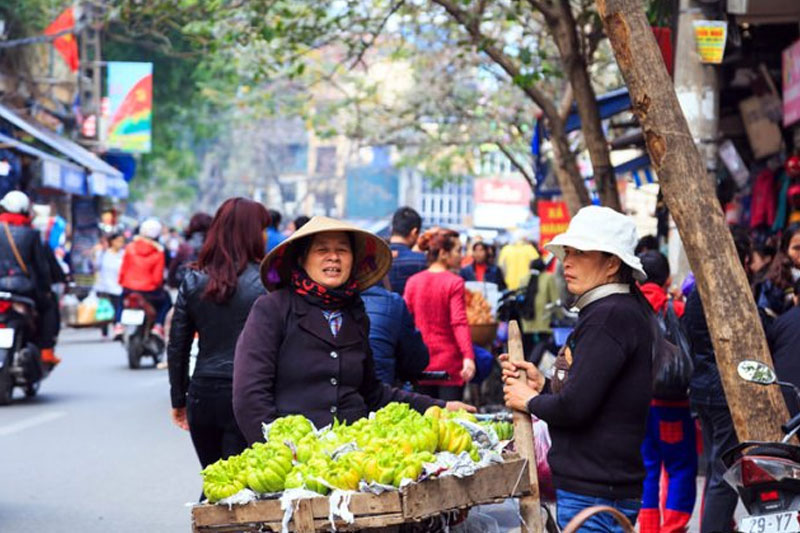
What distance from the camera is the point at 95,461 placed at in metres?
11.6

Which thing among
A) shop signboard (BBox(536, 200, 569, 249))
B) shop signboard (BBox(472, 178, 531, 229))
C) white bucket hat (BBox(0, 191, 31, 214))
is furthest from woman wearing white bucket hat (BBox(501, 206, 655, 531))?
shop signboard (BBox(472, 178, 531, 229))

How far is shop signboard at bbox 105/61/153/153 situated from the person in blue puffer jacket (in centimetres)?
2765

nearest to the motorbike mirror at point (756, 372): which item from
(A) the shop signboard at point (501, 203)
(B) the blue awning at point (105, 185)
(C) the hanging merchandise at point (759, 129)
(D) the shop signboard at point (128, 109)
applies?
(C) the hanging merchandise at point (759, 129)

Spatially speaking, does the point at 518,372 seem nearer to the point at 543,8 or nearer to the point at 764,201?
the point at 543,8

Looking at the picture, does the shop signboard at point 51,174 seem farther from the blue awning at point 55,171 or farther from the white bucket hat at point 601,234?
the white bucket hat at point 601,234

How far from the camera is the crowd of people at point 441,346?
5176mm

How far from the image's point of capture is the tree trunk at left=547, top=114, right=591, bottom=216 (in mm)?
15293

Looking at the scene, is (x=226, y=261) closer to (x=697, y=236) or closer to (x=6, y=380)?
(x=697, y=236)

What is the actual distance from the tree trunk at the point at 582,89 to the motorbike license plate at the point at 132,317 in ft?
24.2

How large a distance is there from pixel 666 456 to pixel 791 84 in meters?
5.51

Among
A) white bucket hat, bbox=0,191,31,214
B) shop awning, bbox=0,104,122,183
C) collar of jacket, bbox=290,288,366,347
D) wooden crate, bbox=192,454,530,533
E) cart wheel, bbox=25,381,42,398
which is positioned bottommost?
cart wheel, bbox=25,381,42,398

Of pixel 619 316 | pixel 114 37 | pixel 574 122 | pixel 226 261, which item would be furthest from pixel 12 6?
pixel 619 316

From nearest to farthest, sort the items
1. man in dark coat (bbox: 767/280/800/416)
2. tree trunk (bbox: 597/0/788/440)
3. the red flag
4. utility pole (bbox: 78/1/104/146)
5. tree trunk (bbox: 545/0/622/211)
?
tree trunk (bbox: 597/0/788/440)
man in dark coat (bbox: 767/280/800/416)
tree trunk (bbox: 545/0/622/211)
the red flag
utility pole (bbox: 78/1/104/146)

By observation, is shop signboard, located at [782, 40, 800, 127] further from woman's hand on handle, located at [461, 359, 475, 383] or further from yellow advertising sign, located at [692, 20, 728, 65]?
woman's hand on handle, located at [461, 359, 475, 383]
